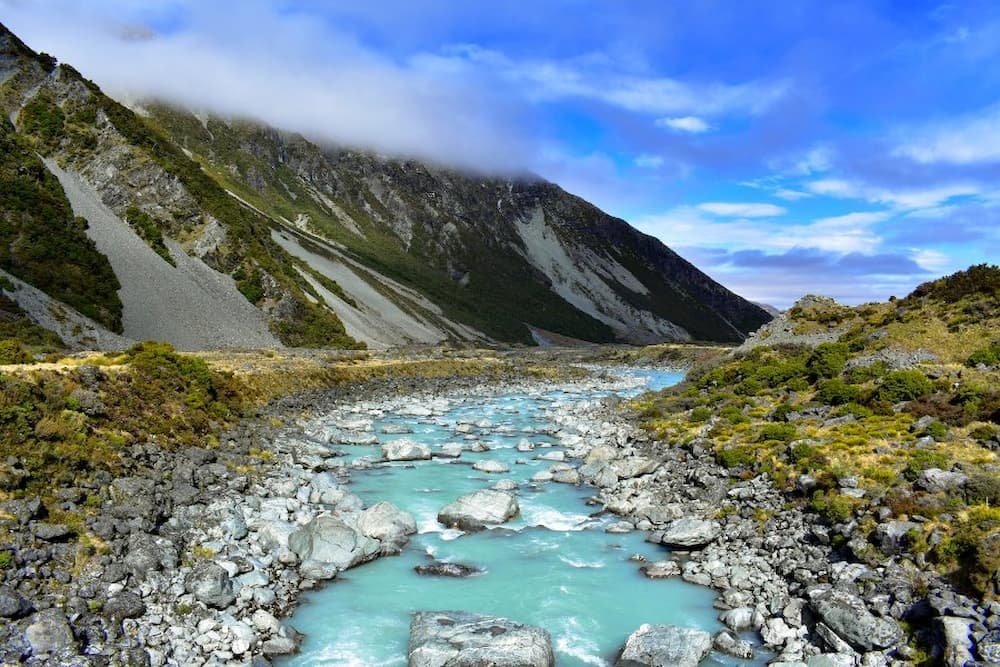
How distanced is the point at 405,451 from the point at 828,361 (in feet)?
84.3

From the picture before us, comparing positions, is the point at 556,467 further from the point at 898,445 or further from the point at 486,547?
the point at 898,445

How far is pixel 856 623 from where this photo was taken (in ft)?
44.8

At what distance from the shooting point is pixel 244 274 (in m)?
96.6

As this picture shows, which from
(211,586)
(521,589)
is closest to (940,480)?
(521,589)

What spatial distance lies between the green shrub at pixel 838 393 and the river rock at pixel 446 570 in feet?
73.7

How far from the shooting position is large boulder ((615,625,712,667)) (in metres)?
13.7

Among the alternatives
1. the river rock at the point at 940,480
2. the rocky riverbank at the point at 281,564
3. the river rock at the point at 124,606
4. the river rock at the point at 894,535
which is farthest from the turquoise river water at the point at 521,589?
the river rock at the point at 940,480

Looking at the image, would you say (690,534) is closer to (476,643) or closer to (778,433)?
(476,643)

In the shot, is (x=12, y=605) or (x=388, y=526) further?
(x=388, y=526)

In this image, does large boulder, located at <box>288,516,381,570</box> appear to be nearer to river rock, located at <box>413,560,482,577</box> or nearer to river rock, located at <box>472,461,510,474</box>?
river rock, located at <box>413,560,482,577</box>

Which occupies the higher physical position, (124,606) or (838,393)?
(838,393)

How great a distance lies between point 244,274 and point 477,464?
7630 centimetres

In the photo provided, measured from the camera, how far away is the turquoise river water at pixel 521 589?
14922 mm

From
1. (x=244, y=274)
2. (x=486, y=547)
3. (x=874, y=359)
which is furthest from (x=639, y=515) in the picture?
(x=244, y=274)
